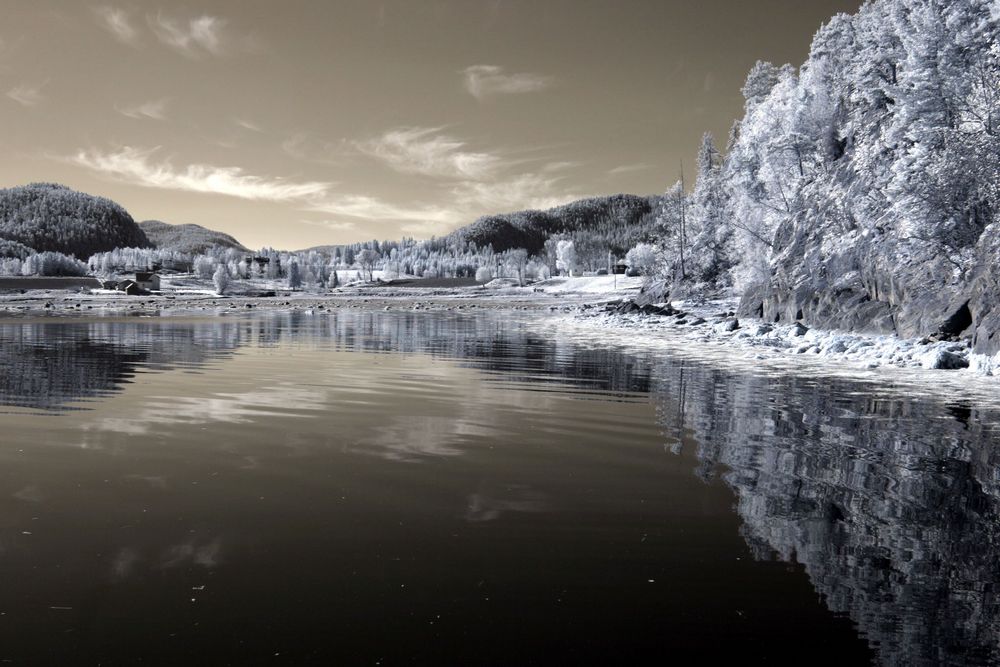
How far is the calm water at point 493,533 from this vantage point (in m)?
4.19

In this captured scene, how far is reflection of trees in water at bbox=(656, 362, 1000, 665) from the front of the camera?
451 cm

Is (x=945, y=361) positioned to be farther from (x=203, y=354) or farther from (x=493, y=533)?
(x=203, y=354)

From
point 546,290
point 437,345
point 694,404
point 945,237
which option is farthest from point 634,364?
point 546,290

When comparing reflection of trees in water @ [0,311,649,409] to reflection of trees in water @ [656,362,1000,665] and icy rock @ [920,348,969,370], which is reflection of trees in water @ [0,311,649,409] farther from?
icy rock @ [920,348,969,370]

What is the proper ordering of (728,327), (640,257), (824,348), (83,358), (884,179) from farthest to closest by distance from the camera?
(640,257) → (728,327) → (884,179) → (824,348) → (83,358)

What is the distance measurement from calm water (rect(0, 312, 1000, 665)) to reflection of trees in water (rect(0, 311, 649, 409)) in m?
3.44

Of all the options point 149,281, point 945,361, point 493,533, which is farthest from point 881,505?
point 149,281

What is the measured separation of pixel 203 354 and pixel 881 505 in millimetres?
21971

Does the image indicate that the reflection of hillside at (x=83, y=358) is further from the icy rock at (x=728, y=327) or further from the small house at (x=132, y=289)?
the small house at (x=132, y=289)

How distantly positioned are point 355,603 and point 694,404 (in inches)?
402

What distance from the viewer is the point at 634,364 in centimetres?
2147

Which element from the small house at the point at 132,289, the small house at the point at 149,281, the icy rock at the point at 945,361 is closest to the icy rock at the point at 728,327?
the icy rock at the point at 945,361

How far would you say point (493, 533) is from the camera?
596 cm

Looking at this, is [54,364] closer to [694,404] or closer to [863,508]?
[694,404]
